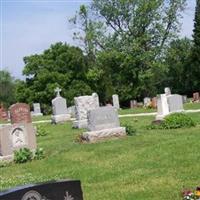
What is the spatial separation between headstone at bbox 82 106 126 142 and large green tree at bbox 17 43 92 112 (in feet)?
130

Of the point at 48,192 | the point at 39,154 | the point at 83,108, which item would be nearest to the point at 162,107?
the point at 83,108

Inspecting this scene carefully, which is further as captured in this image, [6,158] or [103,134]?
[103,134]

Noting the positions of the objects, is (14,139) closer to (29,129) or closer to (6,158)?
(29,129)

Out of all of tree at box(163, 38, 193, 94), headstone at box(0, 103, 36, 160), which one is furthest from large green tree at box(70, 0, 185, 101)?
headstone at box(0, 103, 36, 160)

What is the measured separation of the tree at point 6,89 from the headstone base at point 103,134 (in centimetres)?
6733

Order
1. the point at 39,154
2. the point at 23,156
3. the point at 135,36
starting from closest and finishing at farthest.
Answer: the point at 23,156, the point at 39,154, the point at 135,36

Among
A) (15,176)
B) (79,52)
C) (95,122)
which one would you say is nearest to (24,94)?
(79,52)

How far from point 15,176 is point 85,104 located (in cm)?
1337

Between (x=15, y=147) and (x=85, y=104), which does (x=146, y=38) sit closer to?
(x=85, y=104)

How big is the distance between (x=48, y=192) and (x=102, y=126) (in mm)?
12465

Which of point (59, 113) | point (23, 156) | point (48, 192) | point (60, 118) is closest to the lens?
point (48, 192)

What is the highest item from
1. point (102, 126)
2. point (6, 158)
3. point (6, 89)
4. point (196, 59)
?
point (6, 89)

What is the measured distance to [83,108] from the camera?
25016 millimetres

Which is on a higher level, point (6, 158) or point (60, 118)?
point (60, 118)
